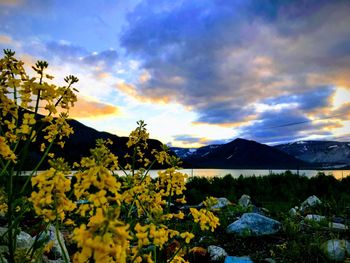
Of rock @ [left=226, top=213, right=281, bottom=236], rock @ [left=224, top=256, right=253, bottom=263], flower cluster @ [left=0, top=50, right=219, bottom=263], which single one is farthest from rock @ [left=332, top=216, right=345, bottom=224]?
flower cluster @ [left=0, top=50, right=219, bottom=263]

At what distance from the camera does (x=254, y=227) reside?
882 centimetres

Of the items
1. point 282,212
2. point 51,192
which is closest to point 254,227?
point 282,212

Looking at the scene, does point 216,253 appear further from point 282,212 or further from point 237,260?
point 282,212

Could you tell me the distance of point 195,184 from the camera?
66.0 feet

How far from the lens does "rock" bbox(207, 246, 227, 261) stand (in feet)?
24.2

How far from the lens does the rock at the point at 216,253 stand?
24.2ft

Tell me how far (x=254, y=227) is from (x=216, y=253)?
1700 millimetres

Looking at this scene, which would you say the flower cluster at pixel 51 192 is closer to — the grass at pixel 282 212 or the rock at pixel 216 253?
the rock at pixel 216 253

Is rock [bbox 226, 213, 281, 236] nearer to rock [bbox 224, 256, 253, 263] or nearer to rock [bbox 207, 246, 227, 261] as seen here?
rock [bbox 207, 246, 227, 261]

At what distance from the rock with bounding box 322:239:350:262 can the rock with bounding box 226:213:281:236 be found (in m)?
1.89

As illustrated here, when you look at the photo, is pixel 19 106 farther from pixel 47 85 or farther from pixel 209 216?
pixel 209 216

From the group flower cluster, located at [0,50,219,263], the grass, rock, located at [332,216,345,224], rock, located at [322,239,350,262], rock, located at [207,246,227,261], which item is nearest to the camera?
flower cluster, located at [0,50,219,263]

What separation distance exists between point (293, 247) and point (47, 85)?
6.19 meters

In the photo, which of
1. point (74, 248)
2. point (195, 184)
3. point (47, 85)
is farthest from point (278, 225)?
point (195, 184)
